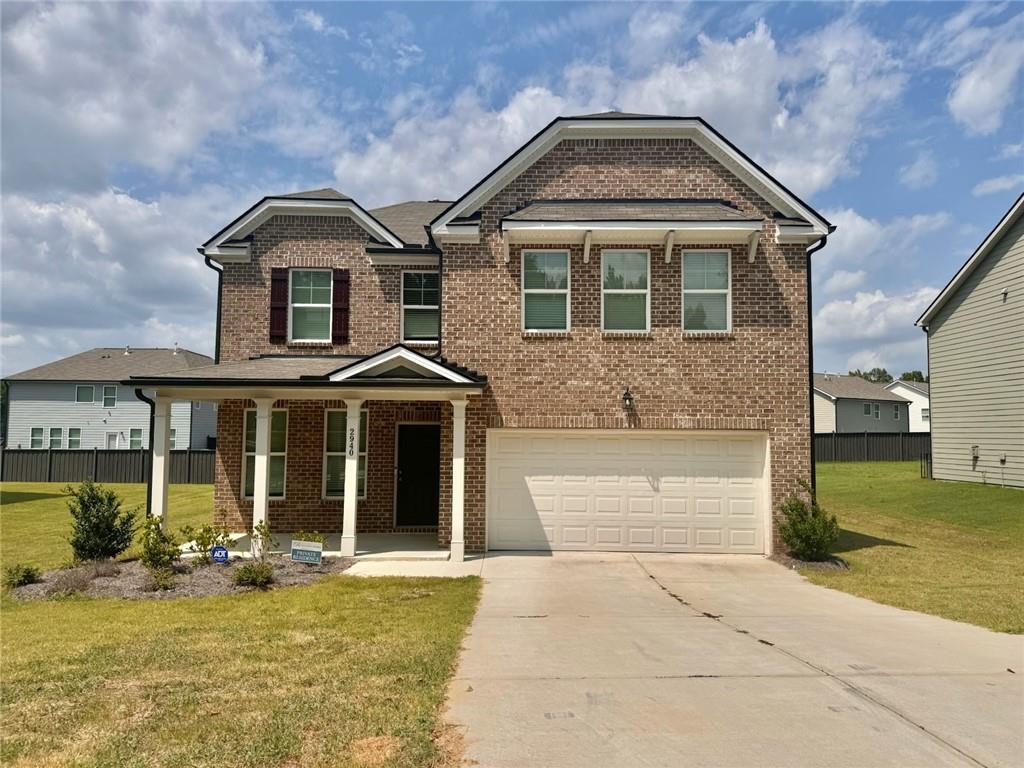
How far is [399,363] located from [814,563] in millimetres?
8171

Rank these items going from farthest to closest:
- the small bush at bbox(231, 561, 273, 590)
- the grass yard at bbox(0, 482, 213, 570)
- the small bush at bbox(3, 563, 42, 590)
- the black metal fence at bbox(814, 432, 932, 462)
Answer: the black metal fence at bbox(814, 432, 932, 462)
the grass yard at bbox(0, 482, 213, 570)
the small bush at bbox(231, 561, 273, 590)
the small bush at bbox(3, 563, 42, 590)

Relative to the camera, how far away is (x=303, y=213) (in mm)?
15188

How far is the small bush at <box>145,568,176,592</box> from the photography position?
9305 millimetres

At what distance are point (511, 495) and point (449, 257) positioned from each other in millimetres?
4783

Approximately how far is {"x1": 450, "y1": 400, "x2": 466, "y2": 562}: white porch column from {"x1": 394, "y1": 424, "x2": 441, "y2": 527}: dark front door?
2763 millimetres

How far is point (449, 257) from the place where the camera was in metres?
13.1

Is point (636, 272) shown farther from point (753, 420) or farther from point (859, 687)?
point (859, 687)

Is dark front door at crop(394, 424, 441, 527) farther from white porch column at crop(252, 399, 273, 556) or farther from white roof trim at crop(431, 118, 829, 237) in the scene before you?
white roof trim at crop(431, 118, 829, 237)

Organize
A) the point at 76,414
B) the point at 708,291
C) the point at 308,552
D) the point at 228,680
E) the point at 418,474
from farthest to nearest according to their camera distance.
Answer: the point at 76,414 < the point at 418,474 < the point at 708,291 < the point at 308,552 < the point at 228,680

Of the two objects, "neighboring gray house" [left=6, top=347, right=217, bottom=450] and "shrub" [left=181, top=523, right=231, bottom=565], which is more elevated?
"neighboring gray house" [left=6, top=347, right=217, bottom=450]

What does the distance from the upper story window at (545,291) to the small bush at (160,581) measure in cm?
725

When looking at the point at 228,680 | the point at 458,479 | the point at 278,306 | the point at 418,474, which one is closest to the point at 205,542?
the point at 458,479

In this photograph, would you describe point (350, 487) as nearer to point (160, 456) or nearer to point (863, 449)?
point (160, 456)

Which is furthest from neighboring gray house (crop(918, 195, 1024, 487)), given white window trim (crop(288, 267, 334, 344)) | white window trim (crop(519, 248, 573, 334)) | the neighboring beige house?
the neighboring beige house
